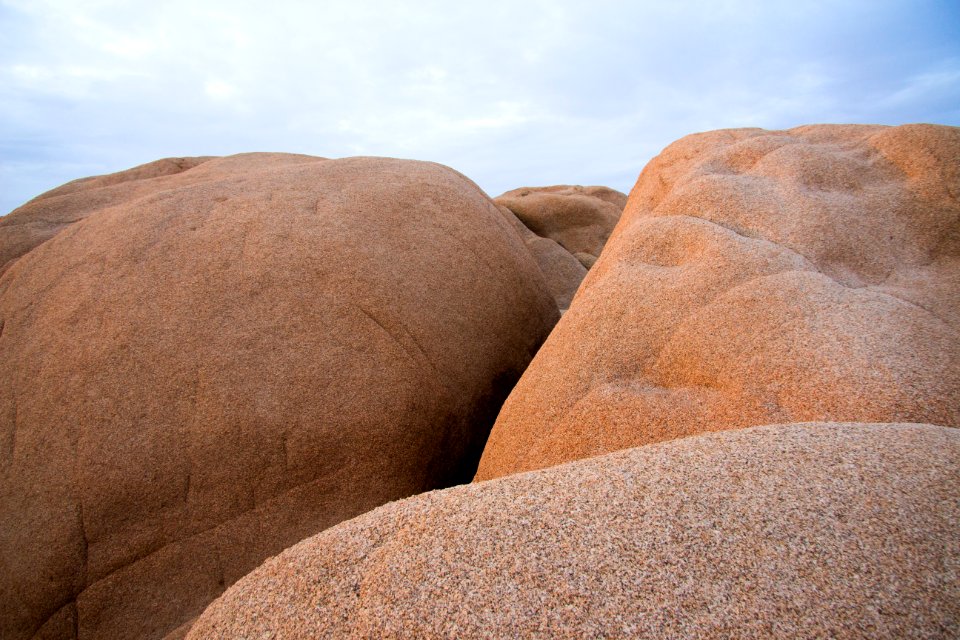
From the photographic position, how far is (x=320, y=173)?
3.21 m

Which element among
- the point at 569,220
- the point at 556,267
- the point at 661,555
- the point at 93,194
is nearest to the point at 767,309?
the point at 661,555

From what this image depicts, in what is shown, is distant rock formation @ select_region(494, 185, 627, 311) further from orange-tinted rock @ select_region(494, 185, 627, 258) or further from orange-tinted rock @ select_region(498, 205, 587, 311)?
orange-tinted rock @ select_region(498, 205, 587, 311)

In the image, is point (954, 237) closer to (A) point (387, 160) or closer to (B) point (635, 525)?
(B) point (635, 525)

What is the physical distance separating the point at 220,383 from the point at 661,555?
6.44 feet

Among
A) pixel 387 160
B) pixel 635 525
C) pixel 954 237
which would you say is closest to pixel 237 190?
pixel 387 160

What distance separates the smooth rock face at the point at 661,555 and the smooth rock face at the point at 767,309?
499 millimetres

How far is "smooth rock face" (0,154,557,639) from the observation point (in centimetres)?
207

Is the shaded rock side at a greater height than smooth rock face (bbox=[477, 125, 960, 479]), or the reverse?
the shaded rock side

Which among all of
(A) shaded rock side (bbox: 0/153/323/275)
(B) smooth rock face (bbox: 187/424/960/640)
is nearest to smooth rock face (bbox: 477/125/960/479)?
(B) smooth rock face (bbox: 187/424/960/640)

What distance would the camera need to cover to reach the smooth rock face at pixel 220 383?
207cm

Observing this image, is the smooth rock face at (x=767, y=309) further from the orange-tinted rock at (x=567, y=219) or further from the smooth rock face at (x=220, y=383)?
the orange-tinted rock at (x=567, y=219)

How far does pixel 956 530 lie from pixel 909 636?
25 centimetres

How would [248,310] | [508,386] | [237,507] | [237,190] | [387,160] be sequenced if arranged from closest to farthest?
1. [237,507]
2. [248,310]
3. [508,386]
4. [237,190]
5. [387,160]

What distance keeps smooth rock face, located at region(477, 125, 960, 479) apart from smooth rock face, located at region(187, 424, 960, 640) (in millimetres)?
499
